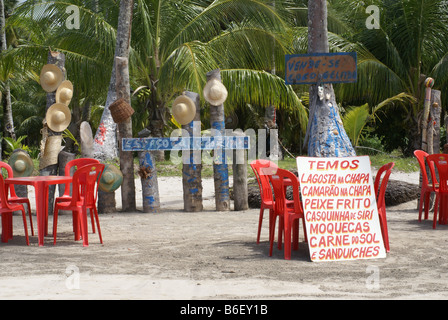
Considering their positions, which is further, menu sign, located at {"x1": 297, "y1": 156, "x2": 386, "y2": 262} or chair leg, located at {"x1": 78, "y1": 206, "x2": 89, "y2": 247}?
chair leg, located at {"x1": 78, "y1": 206, "x2": 89, "y2": 247}

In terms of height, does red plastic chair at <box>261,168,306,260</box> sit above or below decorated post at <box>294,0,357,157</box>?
below

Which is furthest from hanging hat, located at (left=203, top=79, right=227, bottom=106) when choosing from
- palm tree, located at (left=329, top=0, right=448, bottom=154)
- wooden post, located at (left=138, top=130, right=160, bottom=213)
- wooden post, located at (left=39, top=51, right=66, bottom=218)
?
palm tree, located at (left=329, top=0, right=448, bottom=154)

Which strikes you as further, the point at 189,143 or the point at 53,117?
the point at 189,143

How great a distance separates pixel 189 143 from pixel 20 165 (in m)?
2.65

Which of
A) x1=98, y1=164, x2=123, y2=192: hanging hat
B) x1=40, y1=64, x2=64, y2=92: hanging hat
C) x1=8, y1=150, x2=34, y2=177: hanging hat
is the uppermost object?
x1=40, y1=64, x2=64, y2=92: hanging hat

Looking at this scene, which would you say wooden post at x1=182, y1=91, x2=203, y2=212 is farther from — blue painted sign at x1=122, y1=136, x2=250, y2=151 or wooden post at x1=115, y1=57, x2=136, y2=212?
wooden post at x1=115, y1=57, x2=136, y2=212

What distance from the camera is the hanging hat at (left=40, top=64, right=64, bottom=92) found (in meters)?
9.85

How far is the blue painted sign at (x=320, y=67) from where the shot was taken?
22.7 feet

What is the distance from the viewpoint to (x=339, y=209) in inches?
242

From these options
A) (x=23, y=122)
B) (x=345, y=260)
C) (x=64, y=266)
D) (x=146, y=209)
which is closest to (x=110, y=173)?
(x=146, y=209)

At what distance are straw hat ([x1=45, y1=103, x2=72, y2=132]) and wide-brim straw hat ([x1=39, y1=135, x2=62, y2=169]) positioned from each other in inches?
8.4

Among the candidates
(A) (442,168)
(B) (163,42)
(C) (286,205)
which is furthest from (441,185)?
(B) (163,42)

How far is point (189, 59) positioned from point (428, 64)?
28.6ft

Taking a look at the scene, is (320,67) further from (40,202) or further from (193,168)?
(193,168)
